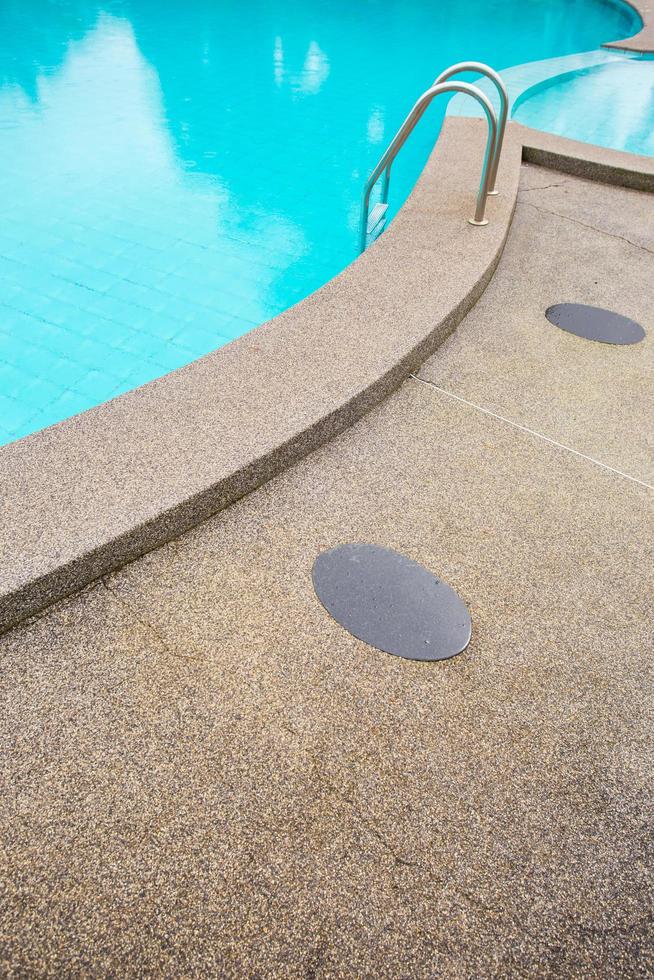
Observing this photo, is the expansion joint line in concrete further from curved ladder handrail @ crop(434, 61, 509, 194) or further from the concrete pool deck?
curved ladder handrail @ crop(434, 61, 509, 194)

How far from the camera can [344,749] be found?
1.89 m

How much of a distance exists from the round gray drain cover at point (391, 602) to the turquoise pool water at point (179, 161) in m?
3.32

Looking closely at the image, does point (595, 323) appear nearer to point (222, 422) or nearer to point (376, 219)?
point (222, 422)

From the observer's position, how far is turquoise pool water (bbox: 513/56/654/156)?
8.30 m

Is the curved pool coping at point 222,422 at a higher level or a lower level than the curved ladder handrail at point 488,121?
lower

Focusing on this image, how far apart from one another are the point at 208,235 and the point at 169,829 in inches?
256

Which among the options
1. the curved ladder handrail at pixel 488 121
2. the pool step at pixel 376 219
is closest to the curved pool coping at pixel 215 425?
the curved ladder handrail at pixel 488 121

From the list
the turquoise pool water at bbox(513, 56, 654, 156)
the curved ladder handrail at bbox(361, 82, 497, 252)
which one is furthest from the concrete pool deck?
the turquoise pool water at bbox(513, 56, 654, 156)

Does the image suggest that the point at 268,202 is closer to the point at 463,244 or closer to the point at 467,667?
the point at 463,244

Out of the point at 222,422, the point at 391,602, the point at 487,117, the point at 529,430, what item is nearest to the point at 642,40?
the point at 487,117

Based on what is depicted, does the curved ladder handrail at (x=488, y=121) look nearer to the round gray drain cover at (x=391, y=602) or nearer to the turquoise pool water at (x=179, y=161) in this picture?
the turquoise pool water at (x=179, y=161)

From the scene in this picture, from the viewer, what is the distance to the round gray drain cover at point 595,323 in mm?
3988

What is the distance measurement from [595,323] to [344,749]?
130 inches

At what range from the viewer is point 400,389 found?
3441 millimetres
